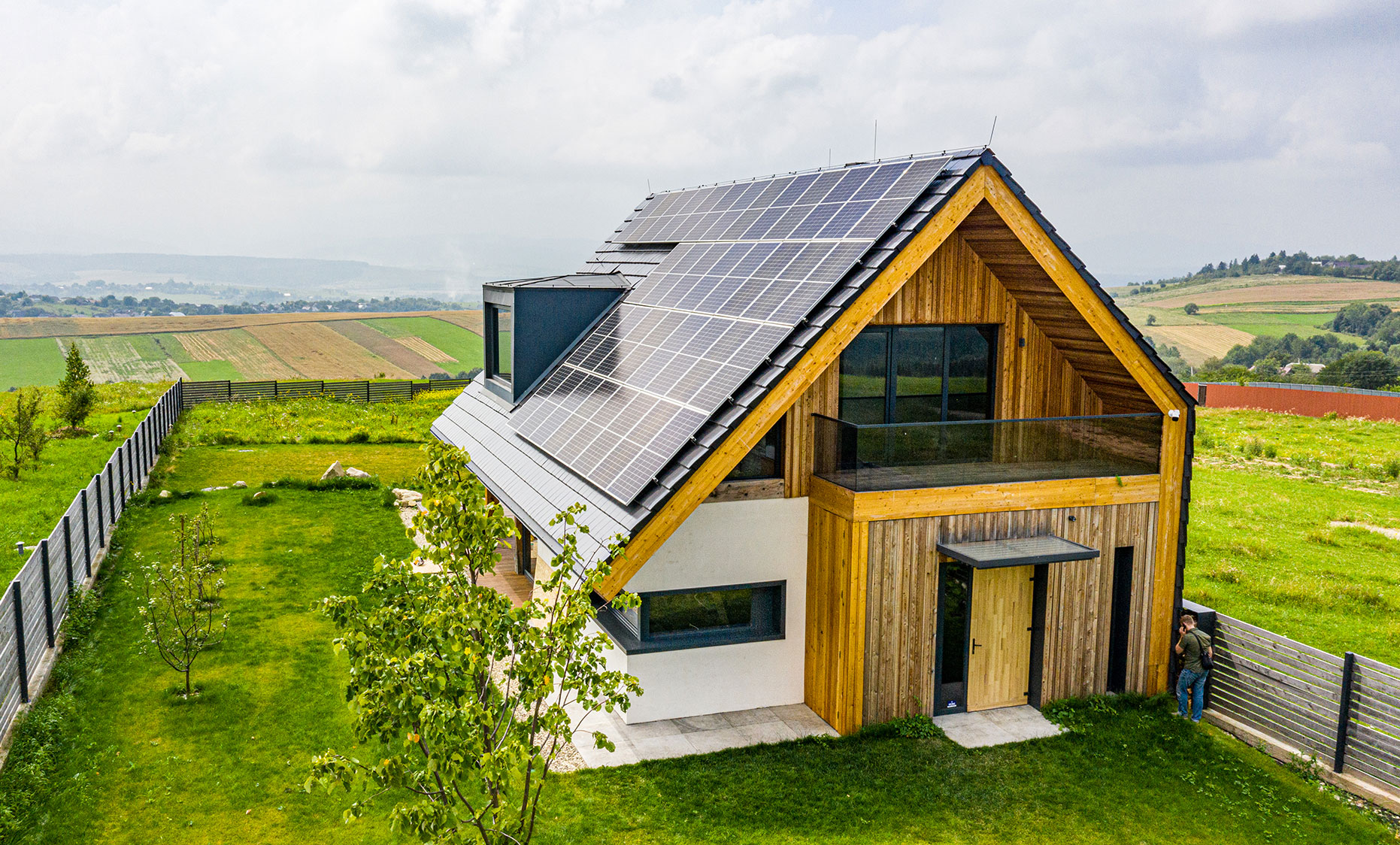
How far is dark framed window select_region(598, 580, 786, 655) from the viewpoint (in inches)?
460

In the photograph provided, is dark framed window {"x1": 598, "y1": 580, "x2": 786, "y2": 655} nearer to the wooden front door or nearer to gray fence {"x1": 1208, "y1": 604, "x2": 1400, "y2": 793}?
the wooden front door

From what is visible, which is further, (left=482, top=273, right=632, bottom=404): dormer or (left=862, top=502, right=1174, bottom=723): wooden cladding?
(left=482, top=273, right=632, bottom=404): dormer

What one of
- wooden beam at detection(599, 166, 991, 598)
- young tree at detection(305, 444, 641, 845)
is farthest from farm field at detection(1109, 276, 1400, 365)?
young tree at detection(305, 444, 641, 845)

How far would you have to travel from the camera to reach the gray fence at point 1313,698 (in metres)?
10.8

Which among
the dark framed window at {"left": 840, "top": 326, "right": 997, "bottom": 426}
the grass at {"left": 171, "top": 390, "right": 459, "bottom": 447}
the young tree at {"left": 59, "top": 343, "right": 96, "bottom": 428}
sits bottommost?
the grass at {"left": 171, "top": 390, "right": 459, "bottom": 447}

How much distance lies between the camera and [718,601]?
39.6ft

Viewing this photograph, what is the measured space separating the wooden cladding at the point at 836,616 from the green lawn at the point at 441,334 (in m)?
71.2

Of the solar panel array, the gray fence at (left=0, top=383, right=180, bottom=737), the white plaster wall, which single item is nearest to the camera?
the gray fence at (left=0, top=383, right=180, bottom=737)

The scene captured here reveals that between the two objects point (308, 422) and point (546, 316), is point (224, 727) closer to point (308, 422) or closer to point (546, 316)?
point (546, 316)

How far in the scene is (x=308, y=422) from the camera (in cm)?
3925

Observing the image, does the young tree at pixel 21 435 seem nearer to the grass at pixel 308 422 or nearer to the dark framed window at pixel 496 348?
the grass at pixel 308 422

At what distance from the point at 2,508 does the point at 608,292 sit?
16.2 m

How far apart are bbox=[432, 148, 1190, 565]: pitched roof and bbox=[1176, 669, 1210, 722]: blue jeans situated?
145 inches

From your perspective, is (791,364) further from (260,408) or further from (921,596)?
(260,408)
